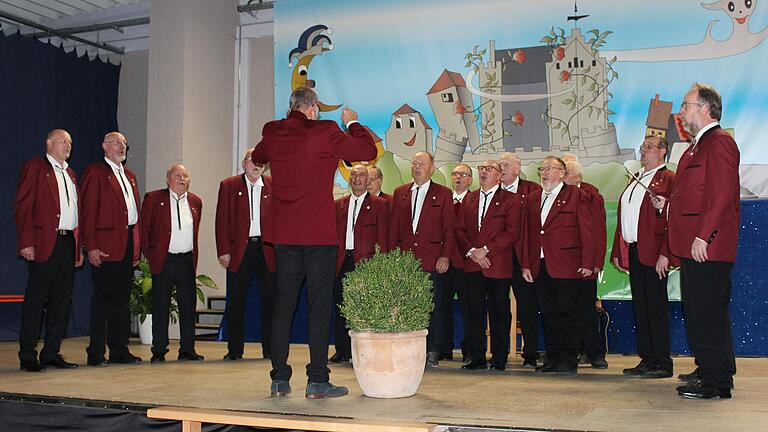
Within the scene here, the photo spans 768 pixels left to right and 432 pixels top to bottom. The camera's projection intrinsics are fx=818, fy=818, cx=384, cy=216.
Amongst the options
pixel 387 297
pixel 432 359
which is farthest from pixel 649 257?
pixel 387 297

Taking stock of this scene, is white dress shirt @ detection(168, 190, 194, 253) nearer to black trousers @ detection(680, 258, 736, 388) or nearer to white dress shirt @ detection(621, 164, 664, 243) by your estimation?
white dress shirt @ detection(621, 164, 664, 243)

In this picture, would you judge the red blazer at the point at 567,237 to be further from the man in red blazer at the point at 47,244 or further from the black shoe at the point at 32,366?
the black shoe at the point at 32,366

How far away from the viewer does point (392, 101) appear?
7770 millimetres

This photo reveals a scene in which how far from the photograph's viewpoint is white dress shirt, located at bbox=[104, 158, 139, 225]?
18.4 feet

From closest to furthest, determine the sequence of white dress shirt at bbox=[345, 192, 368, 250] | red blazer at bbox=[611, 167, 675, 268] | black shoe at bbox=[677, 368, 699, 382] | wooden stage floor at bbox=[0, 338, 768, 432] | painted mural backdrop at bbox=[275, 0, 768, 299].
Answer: wooden stage floor at bbox=[0, 338, 768, 432] < black shoe at bbox=[677, 368, 699, 382] < red blazer at bbox=[611, 167, 675, 268] < white dress shirt at bbox=[345, 192, 368, 250] < painted mural backdrop at bbox=[275, 0, 768, 299]

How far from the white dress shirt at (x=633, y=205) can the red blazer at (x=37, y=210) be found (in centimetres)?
353

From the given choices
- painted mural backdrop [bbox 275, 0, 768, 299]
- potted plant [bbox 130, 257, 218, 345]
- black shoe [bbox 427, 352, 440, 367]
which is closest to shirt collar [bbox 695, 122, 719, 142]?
black shoe [bbox 427, 352, 440, 367]

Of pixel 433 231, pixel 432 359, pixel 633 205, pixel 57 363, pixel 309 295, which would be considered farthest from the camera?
pixel 433 231

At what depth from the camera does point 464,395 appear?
3.98m

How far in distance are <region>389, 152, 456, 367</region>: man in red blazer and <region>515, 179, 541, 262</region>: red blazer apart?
47cm

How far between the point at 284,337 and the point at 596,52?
4337 millimetres

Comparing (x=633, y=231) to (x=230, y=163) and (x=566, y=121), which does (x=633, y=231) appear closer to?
(x=566, y=121)

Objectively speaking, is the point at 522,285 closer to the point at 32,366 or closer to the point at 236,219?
the point at 236,219

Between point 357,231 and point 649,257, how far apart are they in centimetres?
199
